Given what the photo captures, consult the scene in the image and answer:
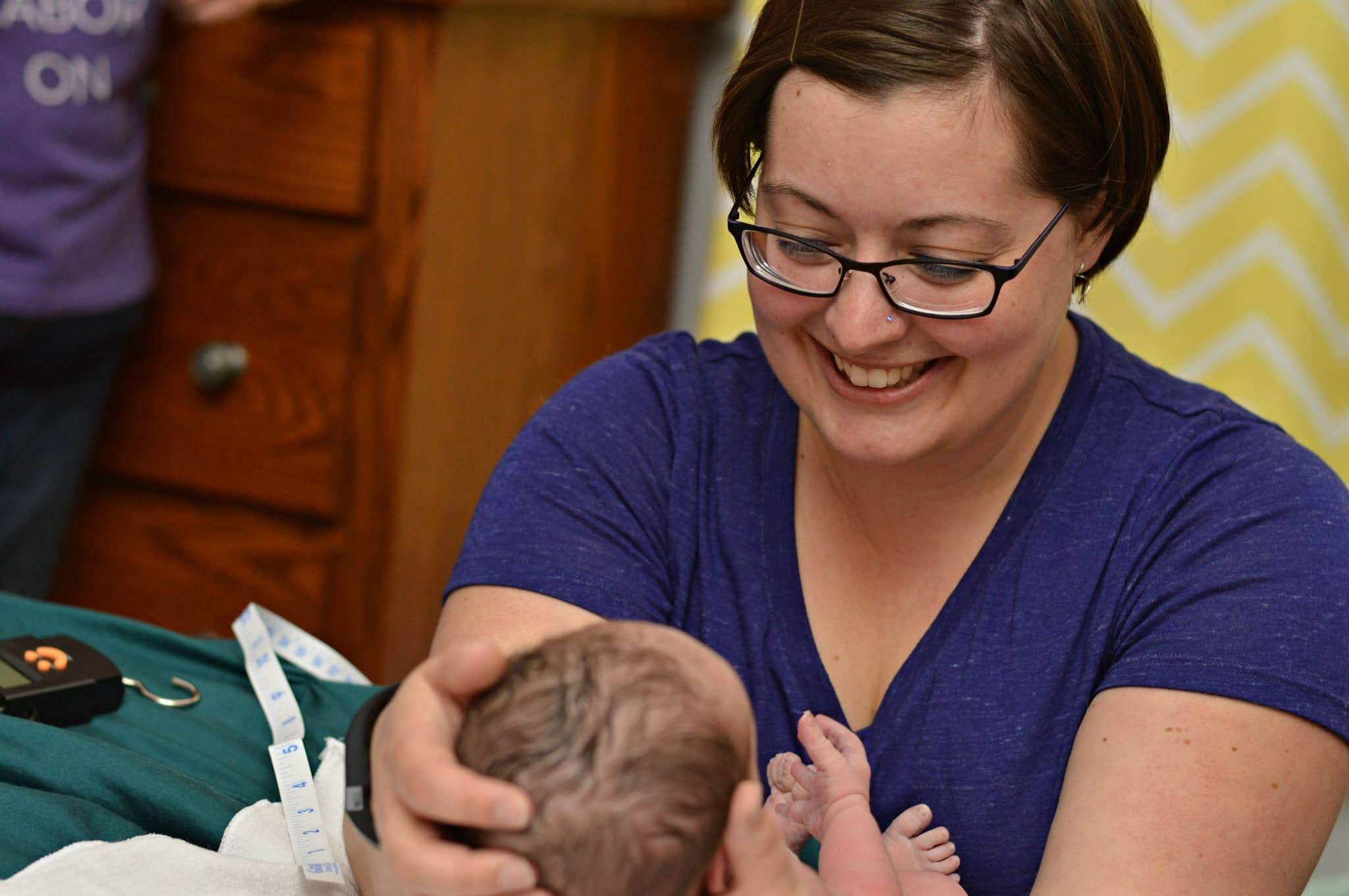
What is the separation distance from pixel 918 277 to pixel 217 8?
102 centimetres

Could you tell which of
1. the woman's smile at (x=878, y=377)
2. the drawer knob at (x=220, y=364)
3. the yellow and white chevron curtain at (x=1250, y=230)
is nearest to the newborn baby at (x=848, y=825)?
the woman's smile at (x=878, y=377)

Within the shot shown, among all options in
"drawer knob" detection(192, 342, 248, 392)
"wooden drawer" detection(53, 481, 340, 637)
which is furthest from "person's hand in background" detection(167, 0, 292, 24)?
Answer: "wooden drawer" detection(53, 481, 340, 637)

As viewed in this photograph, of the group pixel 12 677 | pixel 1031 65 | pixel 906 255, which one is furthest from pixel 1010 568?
pixel 12 677

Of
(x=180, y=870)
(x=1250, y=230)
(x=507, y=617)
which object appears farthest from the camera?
(x=1250, y=230)

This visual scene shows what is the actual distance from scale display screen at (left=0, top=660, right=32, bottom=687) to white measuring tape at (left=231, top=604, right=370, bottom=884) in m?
0.18

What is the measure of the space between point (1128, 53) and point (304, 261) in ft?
3.49

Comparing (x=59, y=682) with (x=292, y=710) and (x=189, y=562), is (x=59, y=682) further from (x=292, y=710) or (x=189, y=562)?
(x=189, y=562)

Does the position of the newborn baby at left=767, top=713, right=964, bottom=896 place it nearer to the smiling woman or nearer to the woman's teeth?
the smiling woman

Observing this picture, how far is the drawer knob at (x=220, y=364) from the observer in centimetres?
190

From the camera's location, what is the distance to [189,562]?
1986mm

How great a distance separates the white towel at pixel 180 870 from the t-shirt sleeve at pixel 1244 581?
1.91 ft

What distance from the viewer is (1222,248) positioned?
2.16 metres

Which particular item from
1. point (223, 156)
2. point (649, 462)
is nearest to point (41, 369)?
point (223, 156)

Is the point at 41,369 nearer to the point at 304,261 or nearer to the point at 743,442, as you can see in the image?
the point at 304,261
